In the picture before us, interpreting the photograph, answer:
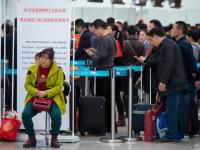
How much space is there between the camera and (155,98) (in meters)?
11.2

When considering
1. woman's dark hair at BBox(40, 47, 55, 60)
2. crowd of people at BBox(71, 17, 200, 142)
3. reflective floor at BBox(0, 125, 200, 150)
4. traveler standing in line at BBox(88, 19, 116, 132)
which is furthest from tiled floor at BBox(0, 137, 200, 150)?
woman's dark hair at BBox(40, 47, 55, 60)

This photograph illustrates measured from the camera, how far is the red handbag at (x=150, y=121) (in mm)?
10523

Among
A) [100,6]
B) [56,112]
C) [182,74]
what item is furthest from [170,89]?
[100,6]

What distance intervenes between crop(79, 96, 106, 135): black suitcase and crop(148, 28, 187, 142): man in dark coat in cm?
100

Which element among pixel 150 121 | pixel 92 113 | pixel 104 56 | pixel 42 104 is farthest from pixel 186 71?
pixel 42 104

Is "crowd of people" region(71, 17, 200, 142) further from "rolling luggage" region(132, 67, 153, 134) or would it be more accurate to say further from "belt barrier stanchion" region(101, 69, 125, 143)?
"belt barrier stanchion" region(101, 69, 125, 143)

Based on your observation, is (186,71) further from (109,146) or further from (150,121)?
(109,146)

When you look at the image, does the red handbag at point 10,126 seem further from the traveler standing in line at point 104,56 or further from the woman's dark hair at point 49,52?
the traveler standing in line at point 104,56

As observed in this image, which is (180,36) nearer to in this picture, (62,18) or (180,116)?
(180,116)

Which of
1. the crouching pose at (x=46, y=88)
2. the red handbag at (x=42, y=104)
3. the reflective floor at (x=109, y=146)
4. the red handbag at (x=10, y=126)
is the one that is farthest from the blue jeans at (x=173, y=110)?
the red handbag at (x=10, y=126)

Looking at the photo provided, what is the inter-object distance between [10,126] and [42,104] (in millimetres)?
871

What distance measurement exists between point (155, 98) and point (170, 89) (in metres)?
0.90

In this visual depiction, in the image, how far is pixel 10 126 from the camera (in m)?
10.3

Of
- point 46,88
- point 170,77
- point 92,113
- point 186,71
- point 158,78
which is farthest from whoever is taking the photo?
point 92,113
